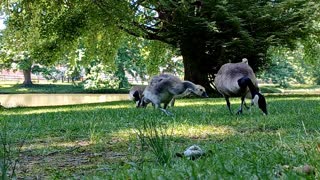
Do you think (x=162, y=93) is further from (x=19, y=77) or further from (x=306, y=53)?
(x=19, y=77)

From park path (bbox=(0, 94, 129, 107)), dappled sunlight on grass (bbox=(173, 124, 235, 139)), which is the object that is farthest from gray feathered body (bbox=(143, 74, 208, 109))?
park path (bbox=(0, 94, 129, 107))

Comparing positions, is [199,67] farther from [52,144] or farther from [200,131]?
[52,144]

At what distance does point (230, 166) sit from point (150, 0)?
20.3 metres

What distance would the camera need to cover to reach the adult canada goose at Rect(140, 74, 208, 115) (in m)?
9.26

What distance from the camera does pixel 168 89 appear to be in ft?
30.9

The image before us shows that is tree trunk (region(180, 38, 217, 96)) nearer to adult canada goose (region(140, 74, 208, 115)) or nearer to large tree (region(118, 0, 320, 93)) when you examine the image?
large tree (region(118, 0, 320, 93))

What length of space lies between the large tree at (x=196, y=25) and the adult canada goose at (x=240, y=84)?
9816mm

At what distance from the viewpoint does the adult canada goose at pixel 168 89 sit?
9258 millimetres

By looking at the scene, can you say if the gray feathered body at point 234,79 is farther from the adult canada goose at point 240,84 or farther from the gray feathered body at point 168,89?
the gray feathered body at point 168,89

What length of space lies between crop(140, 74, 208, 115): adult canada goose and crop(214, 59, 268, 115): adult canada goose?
1.62ft

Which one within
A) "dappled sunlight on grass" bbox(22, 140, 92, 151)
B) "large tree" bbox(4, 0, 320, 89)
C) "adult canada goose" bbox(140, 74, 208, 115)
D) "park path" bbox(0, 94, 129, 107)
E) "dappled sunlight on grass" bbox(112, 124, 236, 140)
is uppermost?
→ "large tree" bbox(4, 0, 320, 89)

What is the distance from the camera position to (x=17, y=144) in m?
6.08

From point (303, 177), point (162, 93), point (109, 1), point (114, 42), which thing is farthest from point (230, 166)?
point (114, 42)

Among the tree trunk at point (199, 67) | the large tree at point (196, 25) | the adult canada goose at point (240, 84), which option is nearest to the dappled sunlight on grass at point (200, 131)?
the adult canada goose at point (240, 84)
